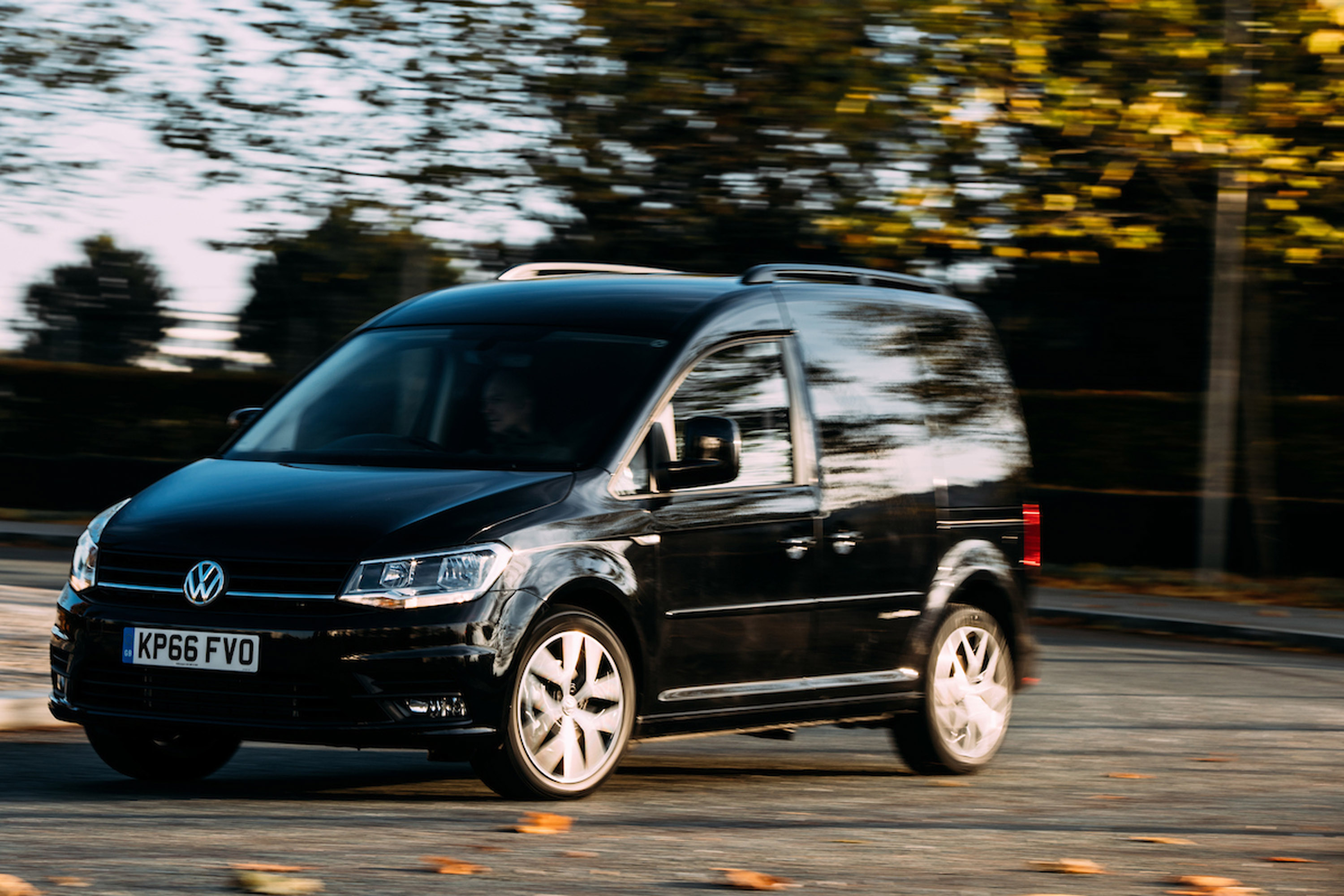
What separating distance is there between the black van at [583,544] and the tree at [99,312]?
62.4 ft

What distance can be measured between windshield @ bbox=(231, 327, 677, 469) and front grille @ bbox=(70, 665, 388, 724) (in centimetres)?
103

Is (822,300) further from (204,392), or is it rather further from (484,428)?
(204,392)

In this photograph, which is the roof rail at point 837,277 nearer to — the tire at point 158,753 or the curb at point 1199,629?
the tire at point 158,753

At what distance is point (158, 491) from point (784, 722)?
2.44 m

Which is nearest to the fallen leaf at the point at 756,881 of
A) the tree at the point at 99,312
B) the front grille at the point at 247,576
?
the front grille at the point at 247,576

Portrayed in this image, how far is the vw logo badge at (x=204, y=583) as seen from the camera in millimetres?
6660

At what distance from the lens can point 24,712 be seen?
906cm

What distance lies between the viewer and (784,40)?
66.2 feet

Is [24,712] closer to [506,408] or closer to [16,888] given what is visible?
[506,408]

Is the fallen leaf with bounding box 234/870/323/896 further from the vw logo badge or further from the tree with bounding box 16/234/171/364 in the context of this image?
the tree with bounding box 16/234/171/364

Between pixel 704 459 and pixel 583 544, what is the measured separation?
1.90ft

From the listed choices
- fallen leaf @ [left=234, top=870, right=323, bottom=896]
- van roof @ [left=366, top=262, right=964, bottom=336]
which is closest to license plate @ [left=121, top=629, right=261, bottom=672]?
fallen leaf @ [left=234, top=870, right=323, bottom=896]

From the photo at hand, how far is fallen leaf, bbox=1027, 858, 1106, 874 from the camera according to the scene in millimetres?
6074

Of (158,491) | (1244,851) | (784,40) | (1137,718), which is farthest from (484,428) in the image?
(784,40)
